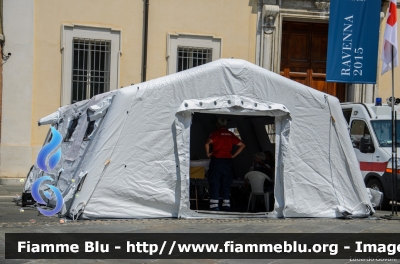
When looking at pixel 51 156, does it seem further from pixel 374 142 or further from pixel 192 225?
pixel 374 142

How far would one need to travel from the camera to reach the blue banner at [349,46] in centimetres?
2042

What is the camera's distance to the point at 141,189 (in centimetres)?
1226

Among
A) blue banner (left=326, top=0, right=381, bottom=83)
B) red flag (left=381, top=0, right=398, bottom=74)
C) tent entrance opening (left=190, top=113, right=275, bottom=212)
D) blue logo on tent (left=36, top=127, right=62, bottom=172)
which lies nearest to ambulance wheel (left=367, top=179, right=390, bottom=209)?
tent entrance opening (left=190, top=113, right=275, bottom=212)

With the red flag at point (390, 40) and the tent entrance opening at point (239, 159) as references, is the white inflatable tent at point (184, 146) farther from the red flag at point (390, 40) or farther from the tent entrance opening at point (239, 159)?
the red flag at point (390, 40)

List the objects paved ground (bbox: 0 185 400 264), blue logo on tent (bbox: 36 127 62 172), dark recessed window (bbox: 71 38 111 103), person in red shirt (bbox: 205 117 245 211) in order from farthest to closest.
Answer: dark recessed window (bbox: 71 38 111 103), person in red shirt (bbox: 205 117 245 211), blue logo on tent (bbox: 36 127 62 172), paved ground (bbox: 0 185 400 264)

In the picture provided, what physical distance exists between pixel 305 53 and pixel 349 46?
307 centimetres

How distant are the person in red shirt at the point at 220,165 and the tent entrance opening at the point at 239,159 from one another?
0.43 ft

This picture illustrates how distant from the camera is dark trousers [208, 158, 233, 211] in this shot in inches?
519

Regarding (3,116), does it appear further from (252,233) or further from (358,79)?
(252,233)

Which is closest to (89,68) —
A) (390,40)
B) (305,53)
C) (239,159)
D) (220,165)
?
(239,159)

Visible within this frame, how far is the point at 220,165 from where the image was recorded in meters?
13.2

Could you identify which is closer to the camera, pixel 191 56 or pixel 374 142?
pixel 374 142

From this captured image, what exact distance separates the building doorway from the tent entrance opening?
7.06 meters

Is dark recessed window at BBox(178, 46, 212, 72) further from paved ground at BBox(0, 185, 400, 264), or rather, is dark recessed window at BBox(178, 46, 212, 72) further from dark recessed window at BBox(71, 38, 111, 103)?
paved ground at BBox(0, 185, 400, 264)
